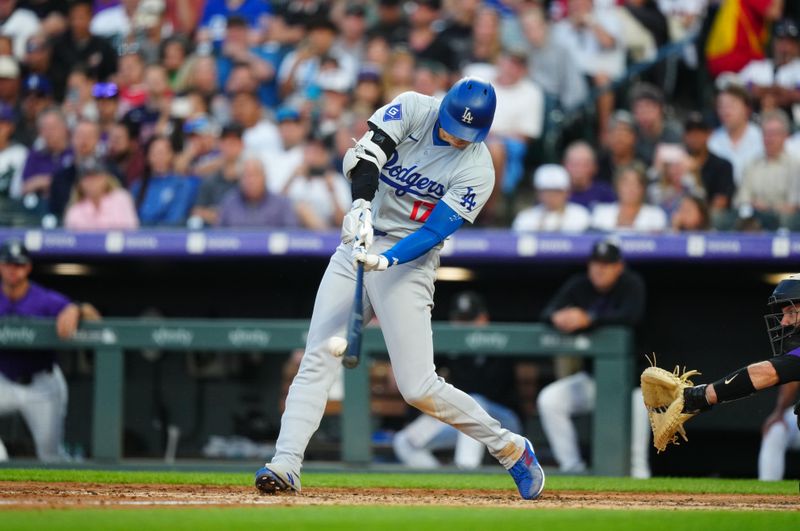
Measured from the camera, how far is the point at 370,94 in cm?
994

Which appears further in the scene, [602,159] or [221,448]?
[602,159]

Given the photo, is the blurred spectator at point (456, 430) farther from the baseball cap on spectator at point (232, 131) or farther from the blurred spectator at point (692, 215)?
the baseball cap on spectator at point (232, 131)

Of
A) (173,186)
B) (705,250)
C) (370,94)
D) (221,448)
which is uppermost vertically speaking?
(370,94)

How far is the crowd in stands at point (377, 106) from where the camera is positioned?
8875 millimetres

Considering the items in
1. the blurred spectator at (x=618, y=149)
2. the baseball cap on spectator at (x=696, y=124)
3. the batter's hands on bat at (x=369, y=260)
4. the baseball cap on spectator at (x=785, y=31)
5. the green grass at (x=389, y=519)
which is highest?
the baseball cap on spectator at (x=785, y=31)

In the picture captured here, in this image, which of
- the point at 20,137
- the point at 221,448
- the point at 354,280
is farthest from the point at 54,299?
the point at 354,280

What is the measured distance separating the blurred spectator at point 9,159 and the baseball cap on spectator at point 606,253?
4.64 meters

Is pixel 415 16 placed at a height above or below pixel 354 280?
above

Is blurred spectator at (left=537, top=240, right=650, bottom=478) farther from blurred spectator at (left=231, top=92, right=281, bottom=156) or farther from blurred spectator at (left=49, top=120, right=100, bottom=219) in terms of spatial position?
blurred spectator at (left=49, top=120, right=100, bottom=219)

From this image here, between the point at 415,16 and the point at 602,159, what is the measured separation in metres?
2.69

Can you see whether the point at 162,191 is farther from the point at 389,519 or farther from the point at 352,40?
the point at 389,519

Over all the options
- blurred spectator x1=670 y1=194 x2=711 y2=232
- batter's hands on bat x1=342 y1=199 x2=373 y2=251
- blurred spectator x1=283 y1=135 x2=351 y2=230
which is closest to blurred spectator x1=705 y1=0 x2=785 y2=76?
blurred spectator x1=670 y1=194 x2=711 y2=232

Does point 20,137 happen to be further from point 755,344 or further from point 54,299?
point 755,344

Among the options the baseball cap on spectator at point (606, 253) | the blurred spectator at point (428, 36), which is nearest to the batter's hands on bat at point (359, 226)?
the baseball cap on spectator at point (606, 253)
